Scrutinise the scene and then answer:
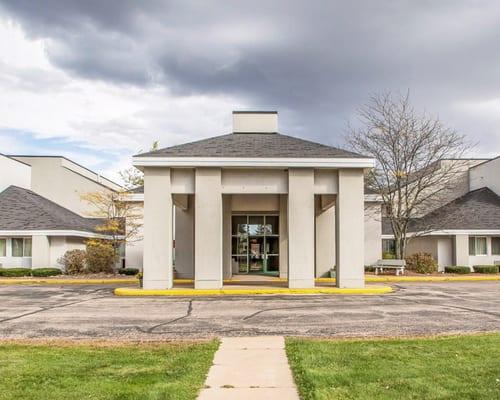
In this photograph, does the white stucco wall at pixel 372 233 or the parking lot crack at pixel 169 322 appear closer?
the parking lot crack at pixel 169 322

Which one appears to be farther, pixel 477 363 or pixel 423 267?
pixel 423 267

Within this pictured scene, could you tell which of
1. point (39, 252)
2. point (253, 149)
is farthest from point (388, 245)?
point (39, 252)

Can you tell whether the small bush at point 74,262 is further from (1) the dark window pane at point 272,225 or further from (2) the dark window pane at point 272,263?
(1) the dark window pane at point 272,225

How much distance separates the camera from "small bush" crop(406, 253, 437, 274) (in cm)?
3036

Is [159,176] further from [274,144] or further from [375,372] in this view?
[375,372]

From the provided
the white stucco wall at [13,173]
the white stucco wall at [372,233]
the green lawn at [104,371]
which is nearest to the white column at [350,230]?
the white stucco wall at [372,233]

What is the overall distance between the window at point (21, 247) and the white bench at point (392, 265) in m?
20.9

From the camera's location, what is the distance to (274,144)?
23016mm

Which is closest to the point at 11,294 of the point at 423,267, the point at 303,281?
the point at 303,281

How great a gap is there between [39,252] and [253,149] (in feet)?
52.1

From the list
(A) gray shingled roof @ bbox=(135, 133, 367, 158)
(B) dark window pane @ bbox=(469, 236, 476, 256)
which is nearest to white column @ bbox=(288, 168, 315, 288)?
(A) gray shingled roof @ bbox=(135, 133, 367, 158)

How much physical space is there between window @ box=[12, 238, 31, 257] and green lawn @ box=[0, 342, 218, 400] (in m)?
23.0

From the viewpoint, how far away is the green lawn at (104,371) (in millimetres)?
6480

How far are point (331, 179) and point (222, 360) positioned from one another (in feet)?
45.7
